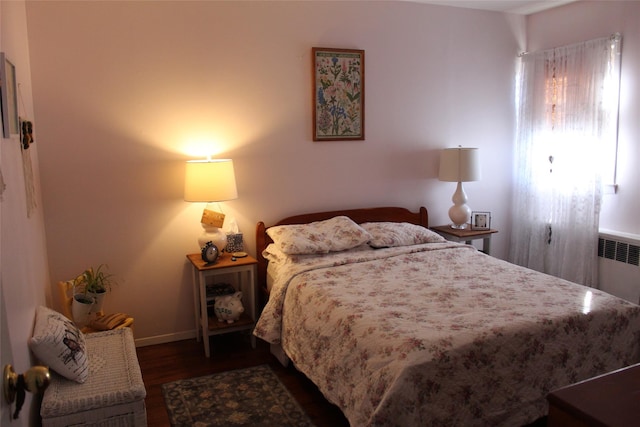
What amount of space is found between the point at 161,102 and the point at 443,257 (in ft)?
7.23

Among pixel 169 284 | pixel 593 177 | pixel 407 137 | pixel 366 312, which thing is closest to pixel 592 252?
pixel 593 177

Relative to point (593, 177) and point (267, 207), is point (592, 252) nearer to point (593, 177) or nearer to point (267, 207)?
point (593, 177)

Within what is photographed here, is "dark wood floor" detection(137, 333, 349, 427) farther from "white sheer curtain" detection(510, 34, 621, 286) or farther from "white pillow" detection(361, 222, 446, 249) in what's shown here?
"white sheer curtain" detection(510, 34, 621, 286)

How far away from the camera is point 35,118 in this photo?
302cm

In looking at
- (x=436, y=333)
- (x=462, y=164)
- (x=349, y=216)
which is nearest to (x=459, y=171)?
(x=462, y=164)

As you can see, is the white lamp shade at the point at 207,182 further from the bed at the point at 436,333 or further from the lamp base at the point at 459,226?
the lamp base at the point at 459,226

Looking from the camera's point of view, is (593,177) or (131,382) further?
(593,177)

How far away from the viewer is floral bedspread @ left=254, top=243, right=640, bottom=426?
1.98 m

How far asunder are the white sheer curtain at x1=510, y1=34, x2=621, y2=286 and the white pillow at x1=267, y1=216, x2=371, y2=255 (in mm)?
1802

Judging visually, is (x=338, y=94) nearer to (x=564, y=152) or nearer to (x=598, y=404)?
(x=564, y=152)

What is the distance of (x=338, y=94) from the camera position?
385 cm

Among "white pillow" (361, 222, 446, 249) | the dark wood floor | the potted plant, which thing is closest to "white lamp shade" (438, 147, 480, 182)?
"white pillow" (361, 222, 446, 249)

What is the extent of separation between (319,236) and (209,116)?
115cm

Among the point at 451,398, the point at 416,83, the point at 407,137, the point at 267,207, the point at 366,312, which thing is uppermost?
the point at 416,83
